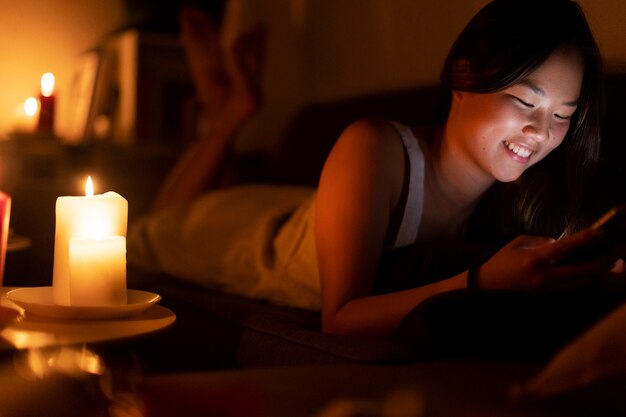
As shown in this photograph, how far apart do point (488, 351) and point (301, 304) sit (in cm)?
74

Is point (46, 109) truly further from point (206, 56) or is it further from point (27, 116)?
point (206, 56)

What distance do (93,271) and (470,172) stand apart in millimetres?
840

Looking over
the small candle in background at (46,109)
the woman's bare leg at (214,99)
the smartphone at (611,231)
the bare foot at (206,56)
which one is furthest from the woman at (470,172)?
the small candle in background at (46,109)

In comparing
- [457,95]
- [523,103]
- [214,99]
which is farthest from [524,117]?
[214,99]

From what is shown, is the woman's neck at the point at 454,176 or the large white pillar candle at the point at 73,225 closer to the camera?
the large white pillar candle at the point at 73,225

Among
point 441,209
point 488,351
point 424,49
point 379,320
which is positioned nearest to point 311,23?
point 424,49

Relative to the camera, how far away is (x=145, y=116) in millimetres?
3332

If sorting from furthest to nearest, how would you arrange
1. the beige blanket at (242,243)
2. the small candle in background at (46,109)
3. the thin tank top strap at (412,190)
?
the small candle in background at (46,109) < the beige blanket at (242,243) < the thin tank top strap at (412,190)

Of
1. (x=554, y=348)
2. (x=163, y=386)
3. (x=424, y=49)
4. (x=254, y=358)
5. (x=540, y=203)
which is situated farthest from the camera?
(x=424, y=49)

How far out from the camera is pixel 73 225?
97 cm

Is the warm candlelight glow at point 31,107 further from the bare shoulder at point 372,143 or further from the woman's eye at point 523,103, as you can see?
the woman's eye at point 523,103

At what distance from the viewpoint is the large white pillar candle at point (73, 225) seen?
0.97m

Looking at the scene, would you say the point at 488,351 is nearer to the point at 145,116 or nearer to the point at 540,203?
the point at 540,203

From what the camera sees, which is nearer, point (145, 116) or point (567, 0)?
point (567, 0)
